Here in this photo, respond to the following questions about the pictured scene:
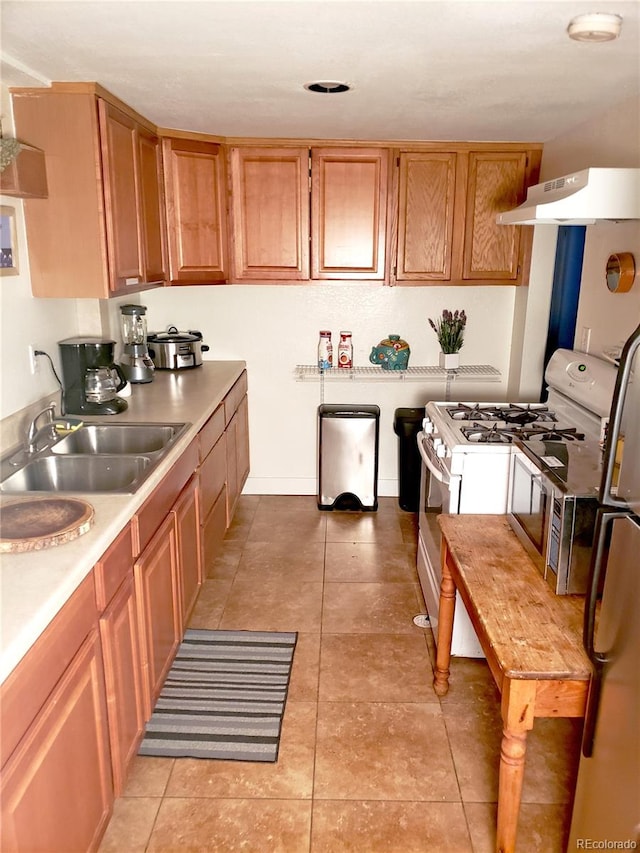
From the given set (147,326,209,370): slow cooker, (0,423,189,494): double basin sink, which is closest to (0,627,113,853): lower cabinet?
(0,423,189,494): double basin sink

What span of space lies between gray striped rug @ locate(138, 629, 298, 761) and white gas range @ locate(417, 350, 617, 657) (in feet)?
2.30

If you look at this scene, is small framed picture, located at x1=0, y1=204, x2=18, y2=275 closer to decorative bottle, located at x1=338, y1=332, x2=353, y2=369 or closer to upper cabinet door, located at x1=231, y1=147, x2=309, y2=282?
upper cabinet door, located at x1=231, y1=147, x2=309, y2=282

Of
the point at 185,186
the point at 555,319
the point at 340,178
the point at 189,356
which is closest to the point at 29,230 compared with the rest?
the point at 185,186

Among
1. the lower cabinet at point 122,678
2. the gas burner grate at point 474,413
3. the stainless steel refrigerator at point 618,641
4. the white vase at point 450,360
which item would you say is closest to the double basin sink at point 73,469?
the lower cabinet at point 122,678

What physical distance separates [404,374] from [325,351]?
0.51m

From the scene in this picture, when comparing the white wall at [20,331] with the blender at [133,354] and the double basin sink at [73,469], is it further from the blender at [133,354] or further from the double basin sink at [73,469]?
the blender at [133,354]

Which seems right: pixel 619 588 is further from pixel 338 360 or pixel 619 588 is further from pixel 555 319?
pixel 338 360

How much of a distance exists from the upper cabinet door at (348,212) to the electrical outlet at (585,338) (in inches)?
46.7

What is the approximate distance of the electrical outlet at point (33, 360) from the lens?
2.53 m

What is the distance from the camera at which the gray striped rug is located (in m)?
2.18

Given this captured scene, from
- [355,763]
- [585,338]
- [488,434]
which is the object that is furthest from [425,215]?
[355,763]

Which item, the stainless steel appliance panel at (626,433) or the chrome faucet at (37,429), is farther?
the chrome faucet at (37,429)

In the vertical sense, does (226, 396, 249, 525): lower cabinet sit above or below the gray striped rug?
above

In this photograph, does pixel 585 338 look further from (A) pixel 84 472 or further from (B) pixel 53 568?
(B) pixel 53 568
